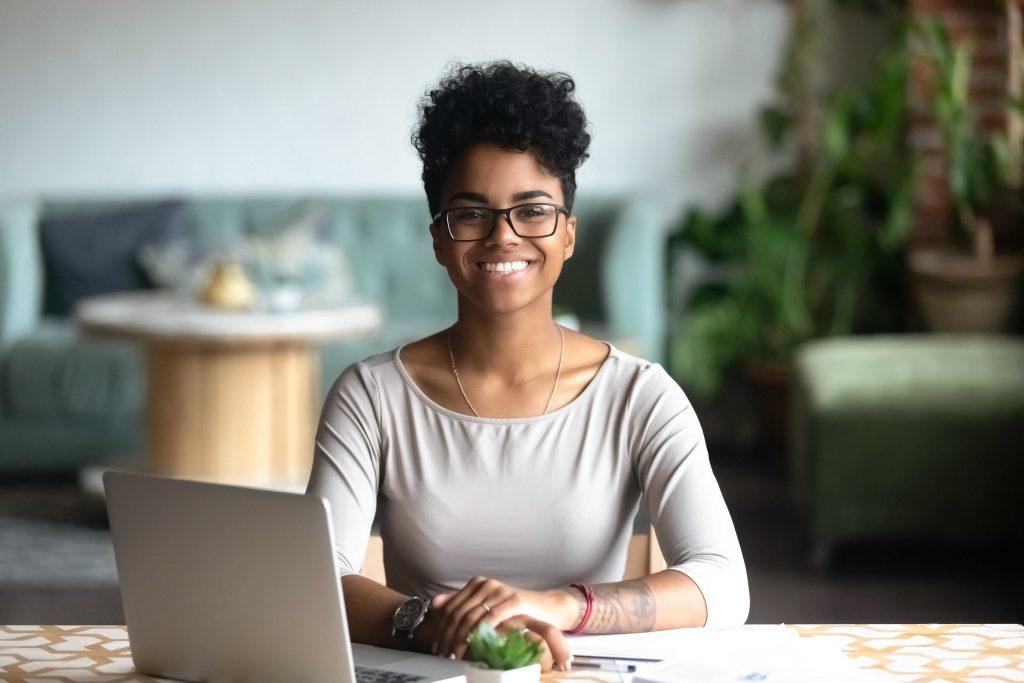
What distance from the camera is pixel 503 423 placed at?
162 cm

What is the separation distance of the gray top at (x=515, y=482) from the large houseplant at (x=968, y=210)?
11.1 ft

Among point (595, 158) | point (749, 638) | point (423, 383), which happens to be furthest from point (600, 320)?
point (749, 638)

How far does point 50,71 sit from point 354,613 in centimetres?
464

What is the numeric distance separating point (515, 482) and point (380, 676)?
1.34 feet

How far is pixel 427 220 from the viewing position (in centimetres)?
549

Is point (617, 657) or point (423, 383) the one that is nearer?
point (617, 657)

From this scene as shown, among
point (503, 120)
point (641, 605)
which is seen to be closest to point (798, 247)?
point (503, 120)

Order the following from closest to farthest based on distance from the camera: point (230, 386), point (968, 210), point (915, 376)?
point (915, 376) < point (230, 386) < point (968, 210)

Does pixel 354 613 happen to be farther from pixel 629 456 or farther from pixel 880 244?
pixel 880 244

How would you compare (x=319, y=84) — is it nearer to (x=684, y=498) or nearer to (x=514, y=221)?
(x=514, y=221)

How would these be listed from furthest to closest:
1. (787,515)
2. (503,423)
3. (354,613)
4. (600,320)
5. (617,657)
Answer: (600,320) → (787,515) → (503,423) → (354,613) → (617,657)

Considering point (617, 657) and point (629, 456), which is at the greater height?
point (629, 456)

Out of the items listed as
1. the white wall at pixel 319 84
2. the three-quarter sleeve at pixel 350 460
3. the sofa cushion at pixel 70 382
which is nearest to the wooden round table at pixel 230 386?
the sofa cushion at pixel 70 382

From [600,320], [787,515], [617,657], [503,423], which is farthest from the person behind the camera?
[600,320]
